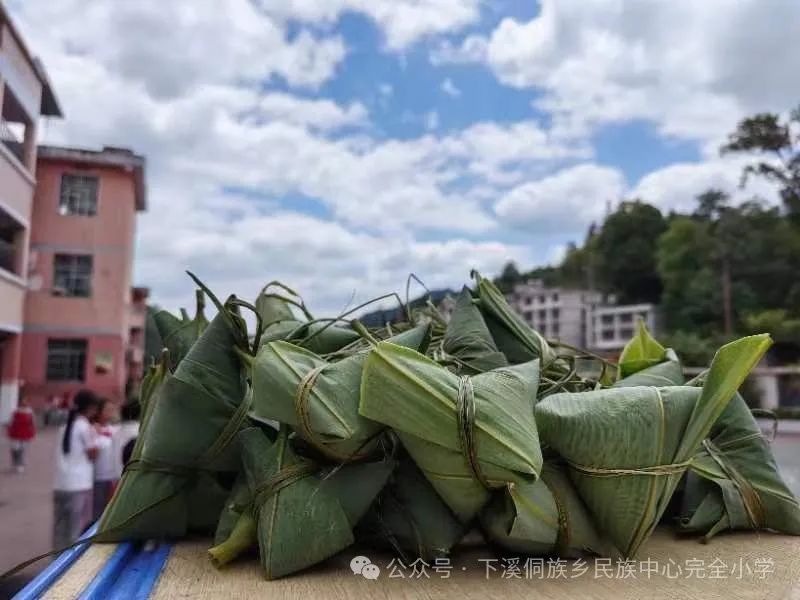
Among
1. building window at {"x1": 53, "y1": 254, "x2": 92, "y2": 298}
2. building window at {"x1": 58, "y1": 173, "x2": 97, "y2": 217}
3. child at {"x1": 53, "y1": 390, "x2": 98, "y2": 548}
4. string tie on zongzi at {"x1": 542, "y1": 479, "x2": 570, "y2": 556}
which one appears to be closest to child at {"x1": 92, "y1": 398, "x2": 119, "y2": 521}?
child at {"x1": 53, "y1": 390, "x2": 98, "y2": 548}

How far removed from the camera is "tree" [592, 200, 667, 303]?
4872 cm

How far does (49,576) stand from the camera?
1141mm

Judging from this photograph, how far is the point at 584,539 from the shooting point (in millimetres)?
1248

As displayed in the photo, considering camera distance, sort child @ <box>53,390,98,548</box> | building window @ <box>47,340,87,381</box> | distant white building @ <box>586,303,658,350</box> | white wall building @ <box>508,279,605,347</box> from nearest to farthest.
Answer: child @ <box>53,390,98,548</box> → building window @ <box>47,340,87,381</box> → distant white building @ <box>586,303,658,350</box> → white wall building @ <box>508,279,605,347</box>

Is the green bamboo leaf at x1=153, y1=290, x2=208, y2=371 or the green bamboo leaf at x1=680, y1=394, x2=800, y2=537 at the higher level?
the green bamboo leaf at x1=153, y1=290, x2=208, y2=371

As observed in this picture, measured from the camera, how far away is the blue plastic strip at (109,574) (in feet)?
3.42

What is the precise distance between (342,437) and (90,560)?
53 cm

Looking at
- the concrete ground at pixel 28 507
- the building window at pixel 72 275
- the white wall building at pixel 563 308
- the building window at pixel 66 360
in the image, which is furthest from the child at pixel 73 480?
the white wall building at pixel 563 308

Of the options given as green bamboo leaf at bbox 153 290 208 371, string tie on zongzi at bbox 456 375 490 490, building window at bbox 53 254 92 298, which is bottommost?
string tie on zongzi at bbox 456 375 490 490

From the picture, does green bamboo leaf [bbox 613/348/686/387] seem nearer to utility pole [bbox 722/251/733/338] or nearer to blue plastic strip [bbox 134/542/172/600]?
blue plastic strip [bbox 134/542/172/600]

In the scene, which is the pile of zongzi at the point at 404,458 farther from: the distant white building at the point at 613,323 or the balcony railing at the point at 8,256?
the distant white building at the point at 613,323

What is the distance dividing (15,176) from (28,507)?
9476 mm

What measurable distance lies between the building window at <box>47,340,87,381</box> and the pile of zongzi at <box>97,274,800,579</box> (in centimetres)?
1887

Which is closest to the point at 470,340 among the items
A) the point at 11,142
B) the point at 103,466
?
the point at 103,466
